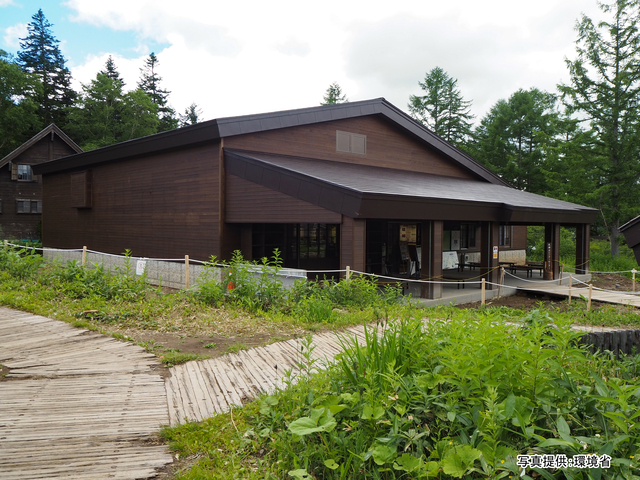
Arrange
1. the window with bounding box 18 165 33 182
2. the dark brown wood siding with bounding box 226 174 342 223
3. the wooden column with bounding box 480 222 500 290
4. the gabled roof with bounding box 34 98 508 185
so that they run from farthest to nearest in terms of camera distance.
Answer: the window with bounding box 18 165 33 182
the wooden column with bounding box 480 222 500 290
the gabled roof with bounding box 34 98 508 185
the dark brown wood siding with bounding box 226 174 342 223

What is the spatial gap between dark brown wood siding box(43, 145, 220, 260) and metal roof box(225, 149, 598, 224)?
1.48 metres

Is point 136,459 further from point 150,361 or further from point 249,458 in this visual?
point 150,361

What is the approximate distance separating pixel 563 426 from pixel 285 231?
46.7 ft

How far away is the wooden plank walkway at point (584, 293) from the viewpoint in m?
13.7

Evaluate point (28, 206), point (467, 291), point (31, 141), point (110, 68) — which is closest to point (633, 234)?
point (467, 291)

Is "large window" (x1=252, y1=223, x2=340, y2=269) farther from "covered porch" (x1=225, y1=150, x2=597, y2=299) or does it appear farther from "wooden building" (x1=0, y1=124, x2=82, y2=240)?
"wooden building" (x1=0, y1=124, x2=82, y2=240)

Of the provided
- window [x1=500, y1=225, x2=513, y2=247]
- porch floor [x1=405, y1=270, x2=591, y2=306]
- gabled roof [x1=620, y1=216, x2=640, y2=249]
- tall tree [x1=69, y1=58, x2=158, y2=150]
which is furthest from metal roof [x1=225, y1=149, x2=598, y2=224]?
tall tree [x1=69, y1=58, x2=158, y2=150]

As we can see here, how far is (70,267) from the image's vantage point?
11211mm

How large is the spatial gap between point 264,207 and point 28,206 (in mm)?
30224

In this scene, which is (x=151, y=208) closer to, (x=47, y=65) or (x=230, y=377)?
(x=230, y=377)

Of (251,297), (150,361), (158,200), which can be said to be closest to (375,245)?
(158,200)

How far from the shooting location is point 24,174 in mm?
34969

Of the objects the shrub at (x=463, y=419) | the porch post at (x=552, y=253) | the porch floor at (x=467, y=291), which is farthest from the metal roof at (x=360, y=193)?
the shrub at (x=463, y=419)

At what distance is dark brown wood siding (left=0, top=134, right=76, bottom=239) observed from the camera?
34.4 m
